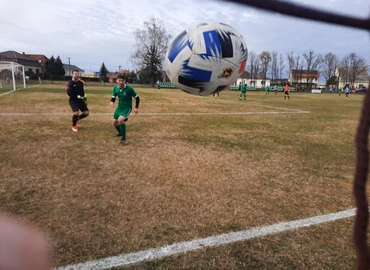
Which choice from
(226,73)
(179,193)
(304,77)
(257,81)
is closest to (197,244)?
(179,193)

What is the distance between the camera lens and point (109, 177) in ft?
14.4

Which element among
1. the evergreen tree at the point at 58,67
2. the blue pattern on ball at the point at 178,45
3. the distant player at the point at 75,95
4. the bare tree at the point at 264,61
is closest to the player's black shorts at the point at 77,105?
the distant player at the point at 75,95

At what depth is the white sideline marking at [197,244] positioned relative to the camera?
7.68ft

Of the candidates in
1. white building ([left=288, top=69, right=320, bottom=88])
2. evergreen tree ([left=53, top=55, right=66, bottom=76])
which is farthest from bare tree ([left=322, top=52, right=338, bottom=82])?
evergreen tree ([left=53, top=55, right=66, bottom=76])

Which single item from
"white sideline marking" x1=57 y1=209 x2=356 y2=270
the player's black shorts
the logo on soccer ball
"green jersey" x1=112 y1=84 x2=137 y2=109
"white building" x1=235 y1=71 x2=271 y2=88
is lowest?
"white sideline marking" x1=57 y1=209 x2=356 y2=270

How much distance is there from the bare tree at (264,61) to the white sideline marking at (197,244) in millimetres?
81655

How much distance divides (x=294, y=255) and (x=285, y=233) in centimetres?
38

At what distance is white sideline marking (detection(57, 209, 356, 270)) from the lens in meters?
2.34

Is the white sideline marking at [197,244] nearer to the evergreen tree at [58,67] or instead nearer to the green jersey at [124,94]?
the green jersey at [124,94]

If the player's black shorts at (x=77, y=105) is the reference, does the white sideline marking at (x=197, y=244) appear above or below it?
below

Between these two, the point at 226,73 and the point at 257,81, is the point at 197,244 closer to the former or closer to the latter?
the point at 226,73

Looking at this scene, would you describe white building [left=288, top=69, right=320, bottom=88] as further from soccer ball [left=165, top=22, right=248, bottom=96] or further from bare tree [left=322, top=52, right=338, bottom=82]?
soccer ball [left=165, top=22, right=248, bottom=96]

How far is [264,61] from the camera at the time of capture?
3145 inches

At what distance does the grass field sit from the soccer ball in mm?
1631
